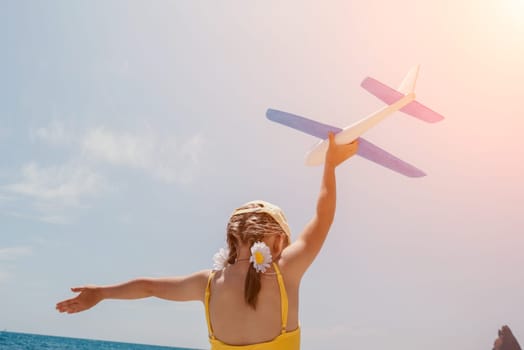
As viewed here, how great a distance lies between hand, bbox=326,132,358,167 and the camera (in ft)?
9.96

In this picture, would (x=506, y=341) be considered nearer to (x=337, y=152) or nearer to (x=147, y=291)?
(x=337, y=152)

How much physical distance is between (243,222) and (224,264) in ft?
0.75

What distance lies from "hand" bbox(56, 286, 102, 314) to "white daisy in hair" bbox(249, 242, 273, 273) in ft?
2.86

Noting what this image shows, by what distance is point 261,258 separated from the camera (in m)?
2.50

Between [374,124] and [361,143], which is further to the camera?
[361,143]

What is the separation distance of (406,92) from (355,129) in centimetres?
196

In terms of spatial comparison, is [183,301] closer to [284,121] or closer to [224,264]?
[224,264]

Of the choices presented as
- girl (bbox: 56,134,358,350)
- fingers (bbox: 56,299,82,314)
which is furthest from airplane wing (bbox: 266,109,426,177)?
fingers (bbox: 56,299,82,314)

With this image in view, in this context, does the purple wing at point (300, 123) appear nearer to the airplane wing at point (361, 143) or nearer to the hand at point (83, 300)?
the airplane wing at point (361, 143)

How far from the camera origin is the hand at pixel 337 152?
3037 millimetres

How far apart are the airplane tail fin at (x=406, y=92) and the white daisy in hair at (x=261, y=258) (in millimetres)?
4826

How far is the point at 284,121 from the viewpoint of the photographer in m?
6.03

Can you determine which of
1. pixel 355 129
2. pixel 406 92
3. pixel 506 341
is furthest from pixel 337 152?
pixel 506 341

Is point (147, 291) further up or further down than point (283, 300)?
further up
